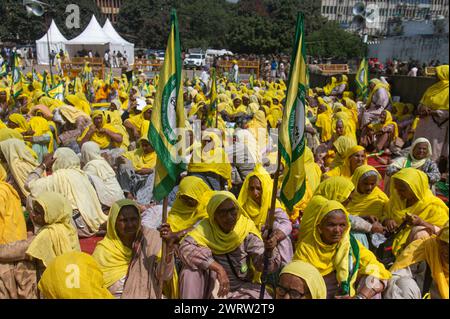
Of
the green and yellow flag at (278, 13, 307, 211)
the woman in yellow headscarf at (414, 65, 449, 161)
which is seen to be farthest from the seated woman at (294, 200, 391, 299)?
the woman in yellow headscarf at (414, 65, 449, 161)

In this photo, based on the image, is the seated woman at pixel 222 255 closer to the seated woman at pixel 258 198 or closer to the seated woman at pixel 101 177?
the seated woman at pixel 258 198

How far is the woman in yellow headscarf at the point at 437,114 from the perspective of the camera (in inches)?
263

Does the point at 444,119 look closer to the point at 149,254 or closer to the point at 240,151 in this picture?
the point at 240,151

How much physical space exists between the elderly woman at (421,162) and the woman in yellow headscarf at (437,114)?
1.56m

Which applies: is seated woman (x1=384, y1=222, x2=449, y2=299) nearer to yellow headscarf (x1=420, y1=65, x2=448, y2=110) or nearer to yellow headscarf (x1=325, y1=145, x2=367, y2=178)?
yellow headscarf (x1=325, y1=145, x2=367, y2=178)

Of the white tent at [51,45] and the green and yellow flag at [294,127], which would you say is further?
the white tent at [51,45]

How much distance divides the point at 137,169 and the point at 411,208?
3.52 m

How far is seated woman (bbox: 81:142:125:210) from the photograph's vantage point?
541 cm

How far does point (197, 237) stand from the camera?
3350 mm

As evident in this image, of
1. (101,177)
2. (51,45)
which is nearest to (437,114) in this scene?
(101,177)

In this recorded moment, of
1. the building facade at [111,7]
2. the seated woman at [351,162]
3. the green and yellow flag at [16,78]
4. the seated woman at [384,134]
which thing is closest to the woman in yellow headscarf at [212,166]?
the seated woman at [351,162]

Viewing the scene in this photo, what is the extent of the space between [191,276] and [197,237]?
0.93ft

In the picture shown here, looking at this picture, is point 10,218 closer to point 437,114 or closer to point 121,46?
point 437,114
